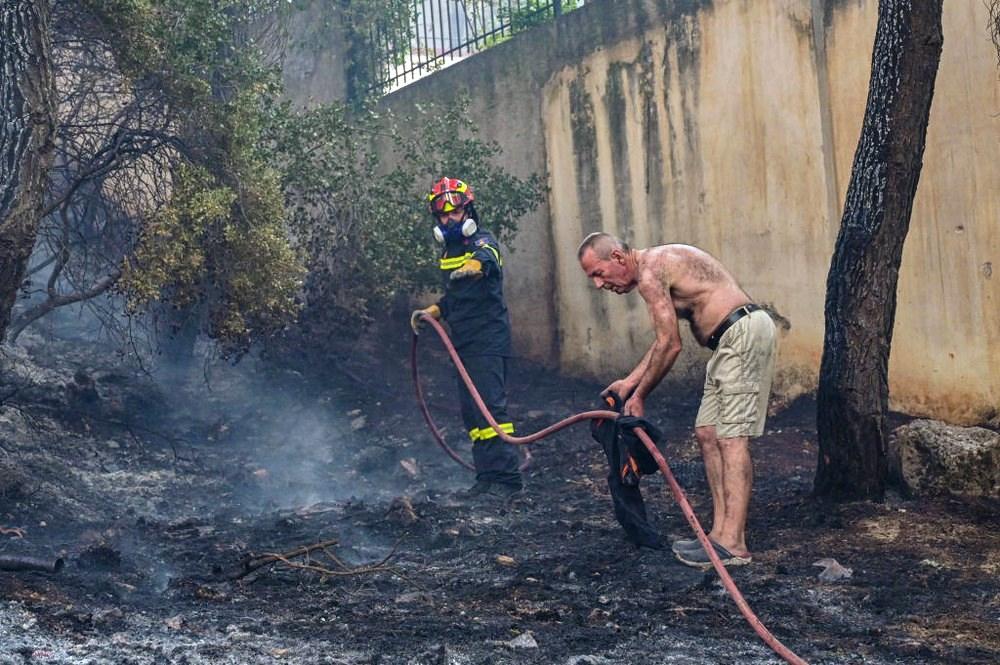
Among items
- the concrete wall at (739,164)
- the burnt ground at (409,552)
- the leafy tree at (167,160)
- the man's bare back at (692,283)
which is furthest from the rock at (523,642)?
the concrete wall at (739,164)

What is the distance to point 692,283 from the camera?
18.2 ft

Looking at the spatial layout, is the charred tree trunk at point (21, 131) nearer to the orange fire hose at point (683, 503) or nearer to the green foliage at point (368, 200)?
the orange fire hose at point (683, 503)

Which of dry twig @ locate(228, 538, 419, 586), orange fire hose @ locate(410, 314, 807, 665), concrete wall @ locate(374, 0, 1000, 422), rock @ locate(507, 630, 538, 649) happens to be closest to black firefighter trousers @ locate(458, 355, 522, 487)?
orange fire hose @ locate(410, 314, 807, 665)

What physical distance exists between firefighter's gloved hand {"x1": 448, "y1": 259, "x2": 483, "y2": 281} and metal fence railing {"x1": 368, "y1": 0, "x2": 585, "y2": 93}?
4351 mm

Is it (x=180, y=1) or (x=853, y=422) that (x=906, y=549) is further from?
(x=180, y=1)

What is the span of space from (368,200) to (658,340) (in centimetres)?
475

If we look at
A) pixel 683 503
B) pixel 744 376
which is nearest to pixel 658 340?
pixel 744 376

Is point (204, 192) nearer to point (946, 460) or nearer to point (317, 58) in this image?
point (946, 460)

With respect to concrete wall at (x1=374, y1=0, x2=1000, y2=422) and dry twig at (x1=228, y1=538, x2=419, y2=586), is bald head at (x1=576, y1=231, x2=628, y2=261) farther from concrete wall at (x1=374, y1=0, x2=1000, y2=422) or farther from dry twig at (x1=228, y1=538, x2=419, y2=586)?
concrete wall at (x1=374, y1=0, x2=1000, y2=422)

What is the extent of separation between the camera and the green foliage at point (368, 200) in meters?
9.25

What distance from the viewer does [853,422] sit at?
6074mm

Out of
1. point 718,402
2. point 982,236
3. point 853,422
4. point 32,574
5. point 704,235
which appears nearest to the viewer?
point 32,574

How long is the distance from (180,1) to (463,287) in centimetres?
281

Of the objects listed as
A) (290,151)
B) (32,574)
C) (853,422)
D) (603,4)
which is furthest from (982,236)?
(32,574)
